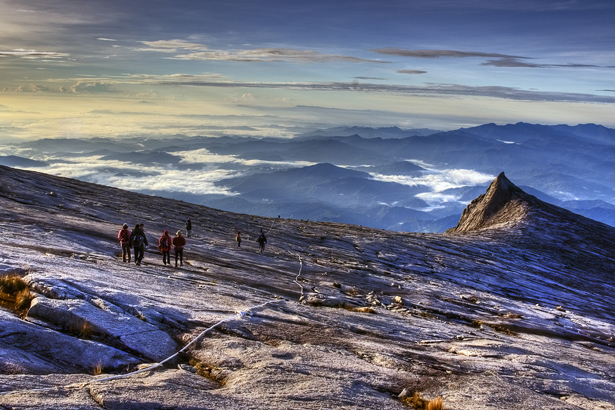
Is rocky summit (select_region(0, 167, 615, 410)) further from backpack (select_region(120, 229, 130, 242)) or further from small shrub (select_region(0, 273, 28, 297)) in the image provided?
backpack (select_region(120, 229, 130, 242))

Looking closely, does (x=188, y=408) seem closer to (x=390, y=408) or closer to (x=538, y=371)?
(x=390, y=408)

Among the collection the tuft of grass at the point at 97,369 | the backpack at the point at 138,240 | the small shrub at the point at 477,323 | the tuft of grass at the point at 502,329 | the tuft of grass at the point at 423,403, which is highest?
the backpack at the point at 138,240

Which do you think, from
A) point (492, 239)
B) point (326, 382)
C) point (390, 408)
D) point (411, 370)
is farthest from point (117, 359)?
point (492, 239)

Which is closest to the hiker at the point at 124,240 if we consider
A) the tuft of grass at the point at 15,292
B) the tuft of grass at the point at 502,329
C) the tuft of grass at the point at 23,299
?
the tuft of grass at the point at 15,292

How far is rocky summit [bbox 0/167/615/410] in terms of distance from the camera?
14000 mm

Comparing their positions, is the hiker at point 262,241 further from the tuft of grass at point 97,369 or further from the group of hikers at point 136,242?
the tuft of grass at point 97,369

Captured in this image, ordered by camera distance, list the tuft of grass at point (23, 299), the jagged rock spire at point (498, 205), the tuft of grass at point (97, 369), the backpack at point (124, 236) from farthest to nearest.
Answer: the jagged rock spire at point (498, 205) → the backpack at point (124, 236) → the tuft of grass at point (23, 299) → the tuft of grass at point (97, 369)

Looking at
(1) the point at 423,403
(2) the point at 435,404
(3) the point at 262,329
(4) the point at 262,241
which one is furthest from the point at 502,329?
(4) the point at 262,241

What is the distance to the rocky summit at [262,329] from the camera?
14000mm

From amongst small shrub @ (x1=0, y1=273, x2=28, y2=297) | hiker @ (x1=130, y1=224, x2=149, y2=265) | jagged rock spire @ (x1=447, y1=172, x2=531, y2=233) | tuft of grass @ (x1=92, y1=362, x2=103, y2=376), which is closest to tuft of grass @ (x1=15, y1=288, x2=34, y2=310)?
small shrub @ (x1=0, y1=273, x2=28, y2=297)

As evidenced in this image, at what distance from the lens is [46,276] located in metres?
19.5

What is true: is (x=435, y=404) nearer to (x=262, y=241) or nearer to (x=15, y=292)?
(x=15, y=292)

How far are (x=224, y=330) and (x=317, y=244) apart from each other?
3597cm

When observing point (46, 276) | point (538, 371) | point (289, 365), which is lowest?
point (538, 371)
